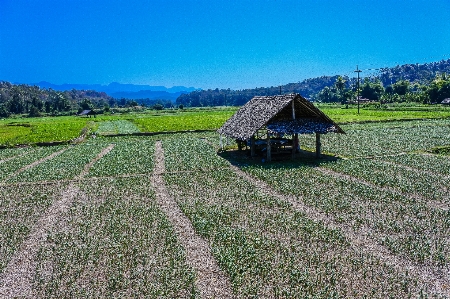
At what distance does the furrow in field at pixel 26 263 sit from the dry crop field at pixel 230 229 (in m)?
0.04

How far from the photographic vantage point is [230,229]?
13.6m

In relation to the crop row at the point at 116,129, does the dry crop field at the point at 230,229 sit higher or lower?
lower

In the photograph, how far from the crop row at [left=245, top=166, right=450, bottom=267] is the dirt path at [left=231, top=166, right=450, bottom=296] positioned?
0.28 m

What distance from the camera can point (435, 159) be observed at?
24953mm

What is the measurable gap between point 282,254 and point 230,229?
8.99ft

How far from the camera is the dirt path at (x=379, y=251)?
968cm

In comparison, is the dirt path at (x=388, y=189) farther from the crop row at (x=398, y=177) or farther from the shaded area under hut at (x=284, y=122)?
the shaded area under hut at (x=284, y=122)

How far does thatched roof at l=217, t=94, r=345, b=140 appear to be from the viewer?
84.2 feet

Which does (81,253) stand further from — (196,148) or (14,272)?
(196,148)

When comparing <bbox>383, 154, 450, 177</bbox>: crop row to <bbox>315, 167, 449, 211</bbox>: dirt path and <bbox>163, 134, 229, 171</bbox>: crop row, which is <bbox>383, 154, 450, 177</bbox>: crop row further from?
<bbox>163, 134, 229, 171</bbox>: crop row

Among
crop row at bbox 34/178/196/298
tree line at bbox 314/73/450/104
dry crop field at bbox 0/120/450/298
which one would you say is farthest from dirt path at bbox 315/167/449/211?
tree line at bbox 314/73/450/104

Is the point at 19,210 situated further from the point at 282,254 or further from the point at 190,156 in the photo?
the point at 190,156

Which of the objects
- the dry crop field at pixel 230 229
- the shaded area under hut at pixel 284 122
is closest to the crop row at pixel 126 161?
the dry crop field at pixel 230 229

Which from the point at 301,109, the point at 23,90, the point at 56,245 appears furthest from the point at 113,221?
the point at 23,90
